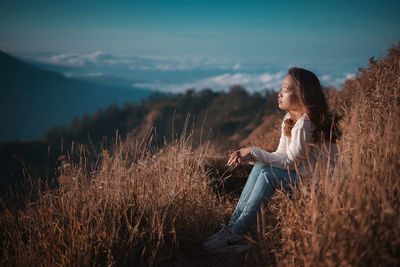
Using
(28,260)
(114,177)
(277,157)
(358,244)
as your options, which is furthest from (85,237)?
(358,244)

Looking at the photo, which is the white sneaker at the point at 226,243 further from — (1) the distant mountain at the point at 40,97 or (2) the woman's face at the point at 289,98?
(1) the distant mountain at the point at 40,97

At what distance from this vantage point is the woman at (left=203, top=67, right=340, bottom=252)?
1.86m

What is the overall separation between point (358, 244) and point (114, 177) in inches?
70.3

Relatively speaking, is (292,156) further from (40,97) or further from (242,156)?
(40,97)

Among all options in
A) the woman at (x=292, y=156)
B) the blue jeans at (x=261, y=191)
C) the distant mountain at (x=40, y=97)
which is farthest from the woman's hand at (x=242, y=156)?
the distant mountain at (x=40, y=97)

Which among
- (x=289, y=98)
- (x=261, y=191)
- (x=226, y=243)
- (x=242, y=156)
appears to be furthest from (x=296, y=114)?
(x=226, y=243)

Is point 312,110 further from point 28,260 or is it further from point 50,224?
point 28,260

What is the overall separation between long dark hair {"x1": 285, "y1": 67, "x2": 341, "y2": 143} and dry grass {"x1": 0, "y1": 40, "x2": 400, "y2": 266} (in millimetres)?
122

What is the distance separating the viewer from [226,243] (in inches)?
77.5

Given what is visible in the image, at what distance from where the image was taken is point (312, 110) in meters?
1.91

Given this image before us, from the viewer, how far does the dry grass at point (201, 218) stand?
1327 millimetres

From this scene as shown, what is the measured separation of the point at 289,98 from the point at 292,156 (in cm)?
43

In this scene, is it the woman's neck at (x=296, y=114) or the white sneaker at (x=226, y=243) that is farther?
the woman's neck at (x=296, y=114)

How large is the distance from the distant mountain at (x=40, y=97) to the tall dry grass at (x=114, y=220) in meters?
76.3
